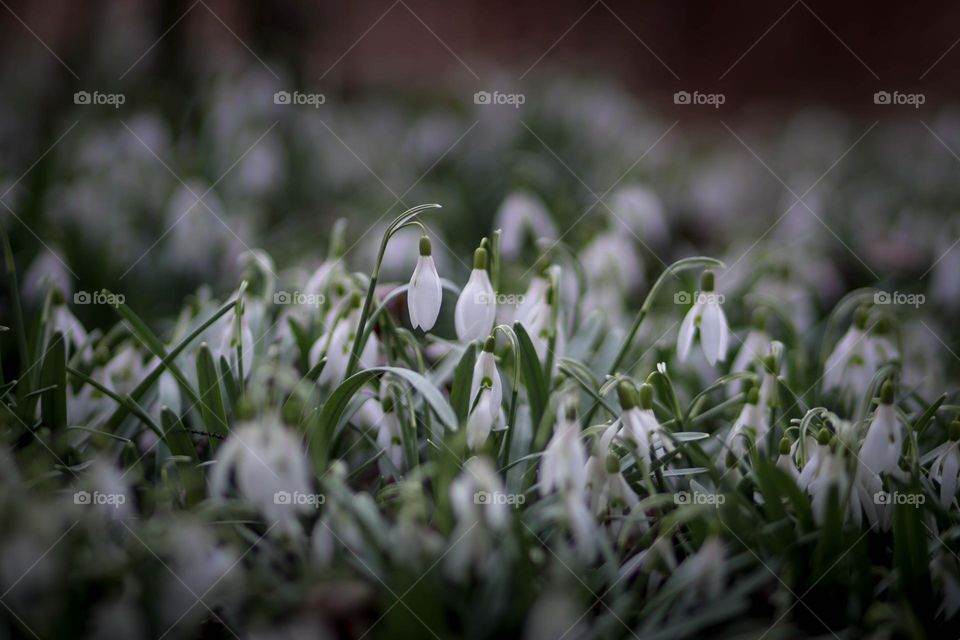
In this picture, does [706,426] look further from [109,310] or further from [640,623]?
[109,310]

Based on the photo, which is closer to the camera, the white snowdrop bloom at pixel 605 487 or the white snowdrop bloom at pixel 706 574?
the white snowdrop bloom at pixel 706 574

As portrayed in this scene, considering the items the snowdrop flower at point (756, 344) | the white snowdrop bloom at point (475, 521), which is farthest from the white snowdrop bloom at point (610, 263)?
the white snowdrop bloom at point (475, 521)

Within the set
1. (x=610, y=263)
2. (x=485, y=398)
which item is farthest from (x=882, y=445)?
(x=610, y=263)

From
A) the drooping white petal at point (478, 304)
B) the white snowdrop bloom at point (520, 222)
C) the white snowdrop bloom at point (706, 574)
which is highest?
the white snowdrop bloom at point (520, 222)

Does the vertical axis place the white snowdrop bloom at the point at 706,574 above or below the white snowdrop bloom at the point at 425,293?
below

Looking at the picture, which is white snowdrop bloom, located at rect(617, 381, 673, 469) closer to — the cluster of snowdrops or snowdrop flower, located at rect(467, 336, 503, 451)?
the cluster of snowdrops

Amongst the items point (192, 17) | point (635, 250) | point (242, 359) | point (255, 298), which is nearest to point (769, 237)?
point (635, 250)

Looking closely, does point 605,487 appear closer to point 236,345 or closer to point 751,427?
point 751,427

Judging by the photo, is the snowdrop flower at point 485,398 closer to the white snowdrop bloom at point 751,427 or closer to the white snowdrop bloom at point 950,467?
the white snowdrop bloom at point 751,427
